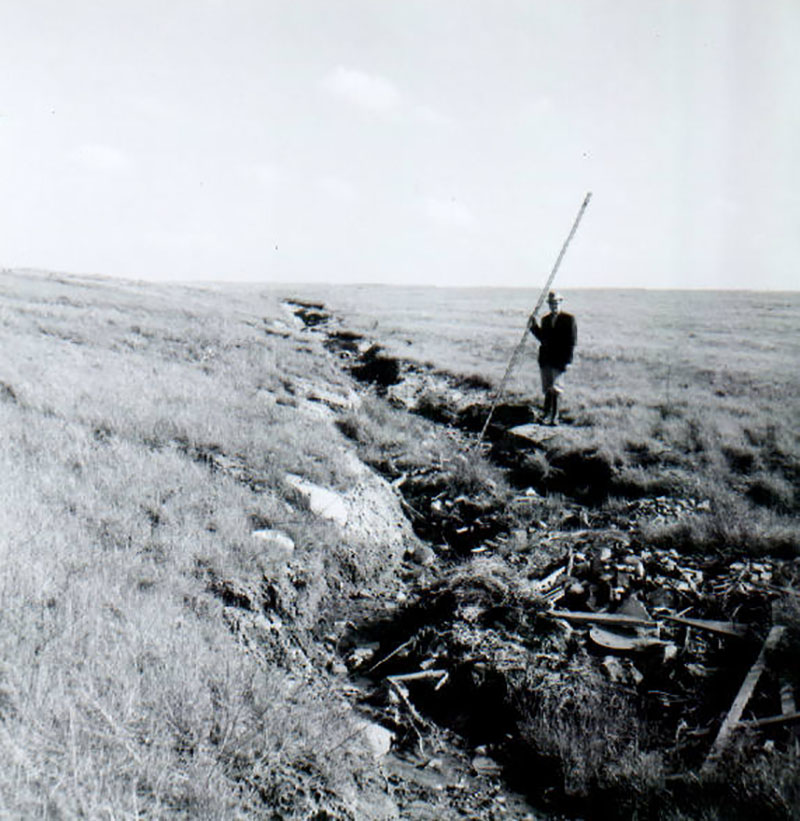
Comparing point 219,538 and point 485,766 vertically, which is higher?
point 219,538

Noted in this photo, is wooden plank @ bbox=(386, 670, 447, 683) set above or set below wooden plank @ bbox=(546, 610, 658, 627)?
below

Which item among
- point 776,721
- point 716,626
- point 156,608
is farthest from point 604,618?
point 156,608

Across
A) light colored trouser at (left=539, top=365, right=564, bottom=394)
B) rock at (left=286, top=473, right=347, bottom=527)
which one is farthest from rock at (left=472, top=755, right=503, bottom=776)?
light colored trouser at (left=539, top=365, right=564, bottom=394)

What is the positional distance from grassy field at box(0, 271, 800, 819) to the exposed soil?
0.77 feet

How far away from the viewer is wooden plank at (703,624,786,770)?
11.4 ft

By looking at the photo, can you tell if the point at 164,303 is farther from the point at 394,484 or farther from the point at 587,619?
the point at 587,619

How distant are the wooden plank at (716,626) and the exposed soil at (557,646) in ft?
0.06

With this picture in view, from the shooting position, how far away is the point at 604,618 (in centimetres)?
504

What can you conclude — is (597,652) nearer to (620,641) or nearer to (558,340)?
(620,641)

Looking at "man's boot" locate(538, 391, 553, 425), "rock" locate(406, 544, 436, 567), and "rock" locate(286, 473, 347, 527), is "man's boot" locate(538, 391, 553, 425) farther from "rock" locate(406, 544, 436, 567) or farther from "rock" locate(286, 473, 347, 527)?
"rock" locate(286, 473, 347, 527)

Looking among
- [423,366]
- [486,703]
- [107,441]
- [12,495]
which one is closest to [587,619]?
[486,703]

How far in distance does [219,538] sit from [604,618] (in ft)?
10.8

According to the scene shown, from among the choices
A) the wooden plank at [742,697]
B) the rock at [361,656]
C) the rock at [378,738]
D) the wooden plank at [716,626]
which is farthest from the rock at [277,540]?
the wooden plank at [742,697]

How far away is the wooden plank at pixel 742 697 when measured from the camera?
3.47m
